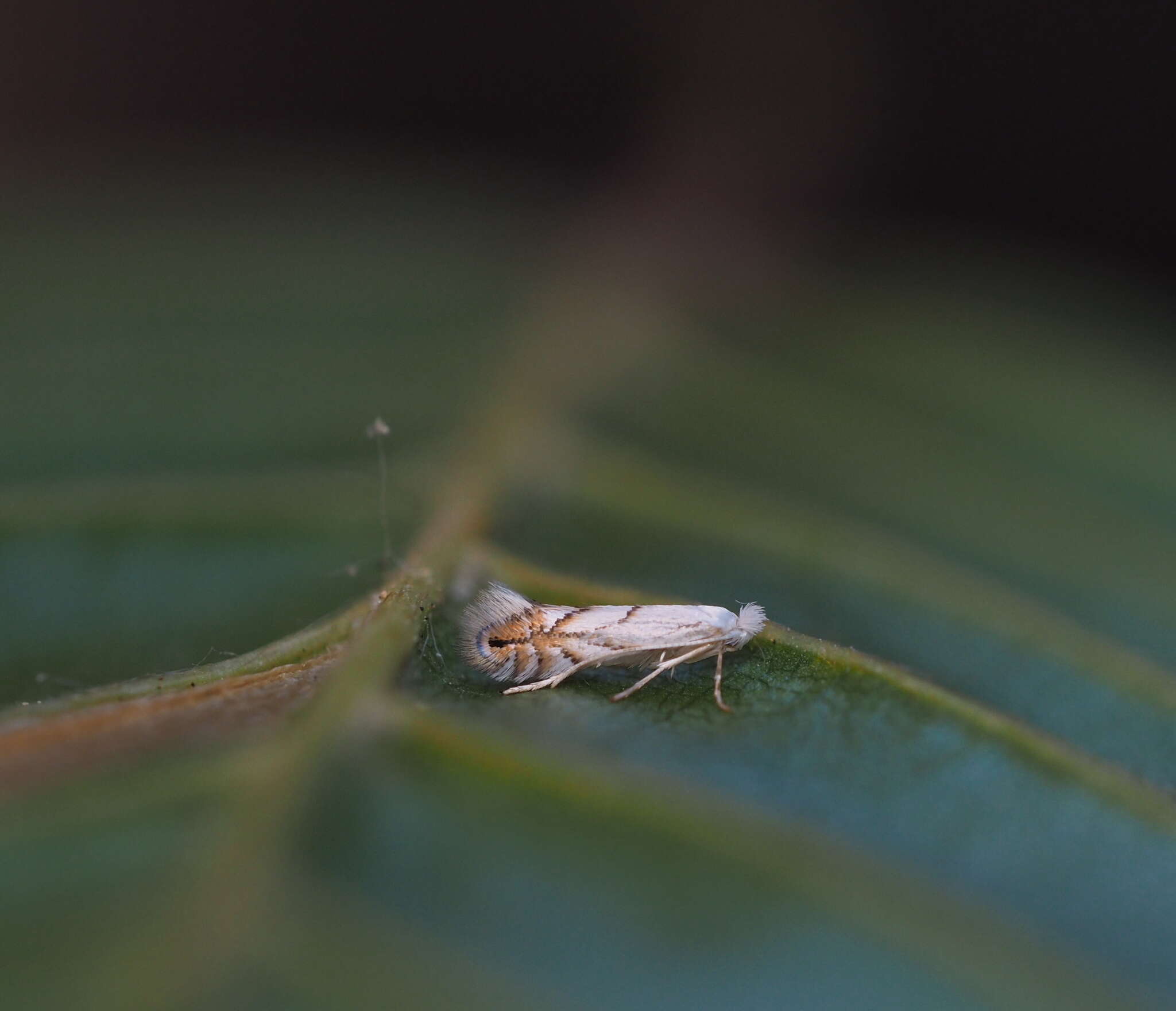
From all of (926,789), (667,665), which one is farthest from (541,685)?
(926,789)

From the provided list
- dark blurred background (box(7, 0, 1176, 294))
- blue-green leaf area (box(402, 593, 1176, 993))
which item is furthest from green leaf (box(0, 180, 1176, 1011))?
dark blurred background (box(7, 0, 1176, 294))

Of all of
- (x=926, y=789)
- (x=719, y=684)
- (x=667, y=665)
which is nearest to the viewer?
(x=926, y=789)

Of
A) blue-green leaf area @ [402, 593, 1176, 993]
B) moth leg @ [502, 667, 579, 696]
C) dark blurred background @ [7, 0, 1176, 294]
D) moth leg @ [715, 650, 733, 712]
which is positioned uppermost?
dark blurred background @ [7, 0, 1176, 294]

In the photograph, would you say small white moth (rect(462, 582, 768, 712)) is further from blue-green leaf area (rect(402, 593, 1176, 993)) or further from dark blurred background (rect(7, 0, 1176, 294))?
dark blurred background (rect(7, 0, 1176, 294))

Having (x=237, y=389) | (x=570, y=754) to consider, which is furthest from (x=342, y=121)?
(x=570, y=754)

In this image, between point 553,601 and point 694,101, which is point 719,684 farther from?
point 694,101

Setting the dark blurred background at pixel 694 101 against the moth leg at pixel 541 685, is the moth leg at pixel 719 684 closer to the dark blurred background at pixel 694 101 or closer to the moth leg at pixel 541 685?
the moth leg at pixel 541 685
